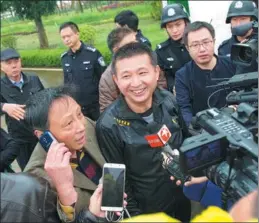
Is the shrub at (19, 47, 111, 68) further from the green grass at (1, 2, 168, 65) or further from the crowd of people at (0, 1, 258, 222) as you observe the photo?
the crowd of people at (0, 1, 258, 222)

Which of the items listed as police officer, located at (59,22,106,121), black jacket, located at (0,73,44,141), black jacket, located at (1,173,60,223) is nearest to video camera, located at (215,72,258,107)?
black jacket, located at (1,173,60,223)

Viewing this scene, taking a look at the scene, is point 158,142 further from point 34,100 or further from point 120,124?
point 34,100

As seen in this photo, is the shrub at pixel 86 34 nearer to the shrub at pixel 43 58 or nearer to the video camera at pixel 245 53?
the shrub at pixel 43 58

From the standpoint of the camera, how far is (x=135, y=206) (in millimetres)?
2154

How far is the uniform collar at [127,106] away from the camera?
2063 millimetres

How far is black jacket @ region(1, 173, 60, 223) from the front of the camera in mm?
1055

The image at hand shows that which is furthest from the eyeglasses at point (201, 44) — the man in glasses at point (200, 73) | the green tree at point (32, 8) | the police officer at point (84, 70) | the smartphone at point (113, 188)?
the green tree at point (32, 8)

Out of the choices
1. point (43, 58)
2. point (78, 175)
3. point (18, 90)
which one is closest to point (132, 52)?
point (78, 175)

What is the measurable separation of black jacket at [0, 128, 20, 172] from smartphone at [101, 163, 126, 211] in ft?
4.99

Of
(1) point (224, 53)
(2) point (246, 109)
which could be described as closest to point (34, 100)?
(2) point (246, 109)

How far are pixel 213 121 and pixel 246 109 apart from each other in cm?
13

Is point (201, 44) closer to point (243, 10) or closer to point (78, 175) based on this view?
point (243, 10)

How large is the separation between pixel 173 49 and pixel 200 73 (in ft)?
2.80

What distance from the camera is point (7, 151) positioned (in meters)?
2.76
